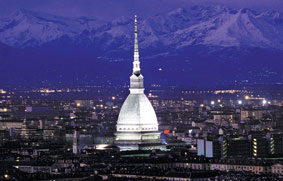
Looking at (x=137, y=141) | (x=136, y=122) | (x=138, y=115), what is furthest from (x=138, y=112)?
(x=137, y=141)

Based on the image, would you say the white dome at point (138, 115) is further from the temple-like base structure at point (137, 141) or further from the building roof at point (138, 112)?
the temple-like base structure at point (137, 141)

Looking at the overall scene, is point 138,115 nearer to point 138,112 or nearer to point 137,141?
point 138,112

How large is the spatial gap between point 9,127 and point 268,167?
75.3m

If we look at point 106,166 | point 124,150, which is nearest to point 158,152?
point 124,150

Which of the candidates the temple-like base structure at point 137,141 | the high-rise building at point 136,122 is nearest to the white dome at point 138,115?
the high-rise building at point 136,122

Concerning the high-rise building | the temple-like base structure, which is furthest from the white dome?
the temple-like base structure

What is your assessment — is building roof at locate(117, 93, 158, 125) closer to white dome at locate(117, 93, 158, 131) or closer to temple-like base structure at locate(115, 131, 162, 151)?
white dome at locate(117, 93, 158, 131)

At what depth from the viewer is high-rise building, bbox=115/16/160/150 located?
123938 millimetres

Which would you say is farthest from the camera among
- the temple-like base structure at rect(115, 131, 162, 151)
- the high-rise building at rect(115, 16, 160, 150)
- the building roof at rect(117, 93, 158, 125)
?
the building roof at rect(117, 93, 158, 125)

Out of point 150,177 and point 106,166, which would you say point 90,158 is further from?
point 150,177

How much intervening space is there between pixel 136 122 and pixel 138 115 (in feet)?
2.01

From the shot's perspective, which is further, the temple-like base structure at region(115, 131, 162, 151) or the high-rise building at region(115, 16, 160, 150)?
the high-rise building at region(115, 16, 160, 150)

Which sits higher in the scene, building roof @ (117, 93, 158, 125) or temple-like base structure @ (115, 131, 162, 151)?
building roof @ (117, 93, 158, 125)

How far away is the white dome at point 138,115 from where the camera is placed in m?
124
